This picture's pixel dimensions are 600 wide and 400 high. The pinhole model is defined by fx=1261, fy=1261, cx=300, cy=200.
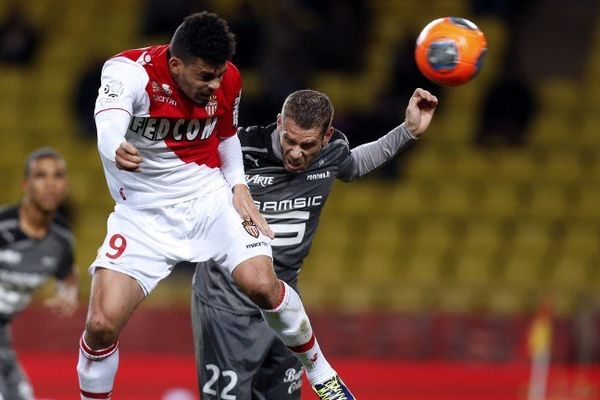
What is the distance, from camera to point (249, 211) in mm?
5738

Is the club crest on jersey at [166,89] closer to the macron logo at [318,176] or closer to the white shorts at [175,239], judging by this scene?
the white shorts at [175,239]

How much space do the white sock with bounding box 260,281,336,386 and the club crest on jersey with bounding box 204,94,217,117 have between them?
837 millimetres

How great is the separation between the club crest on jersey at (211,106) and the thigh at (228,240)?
0.41m

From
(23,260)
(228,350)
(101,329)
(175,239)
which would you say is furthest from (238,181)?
(23,260)

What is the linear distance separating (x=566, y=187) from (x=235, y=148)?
279 inches

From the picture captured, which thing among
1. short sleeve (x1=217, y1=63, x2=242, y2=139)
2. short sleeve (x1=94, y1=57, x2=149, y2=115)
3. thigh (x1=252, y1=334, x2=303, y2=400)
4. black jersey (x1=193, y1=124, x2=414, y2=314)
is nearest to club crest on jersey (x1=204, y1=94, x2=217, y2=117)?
short sleeve (x1=217, y1=63, x2=242, y2=139)

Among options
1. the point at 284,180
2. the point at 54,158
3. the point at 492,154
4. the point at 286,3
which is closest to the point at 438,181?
the point at 492,154

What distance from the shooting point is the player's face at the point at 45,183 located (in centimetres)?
757

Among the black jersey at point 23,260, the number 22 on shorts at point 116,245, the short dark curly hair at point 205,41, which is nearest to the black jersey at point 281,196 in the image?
the number 22 on shorts at point 116,245

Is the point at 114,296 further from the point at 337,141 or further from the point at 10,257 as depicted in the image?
the point at 10,257

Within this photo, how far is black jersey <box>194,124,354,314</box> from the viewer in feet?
20.1

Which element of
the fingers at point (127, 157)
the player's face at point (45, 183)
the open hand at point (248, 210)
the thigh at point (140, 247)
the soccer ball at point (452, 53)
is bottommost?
the player's face at point (45, 183)

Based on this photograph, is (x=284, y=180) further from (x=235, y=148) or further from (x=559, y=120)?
(x=559, y=120)

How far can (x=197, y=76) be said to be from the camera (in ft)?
17.8
